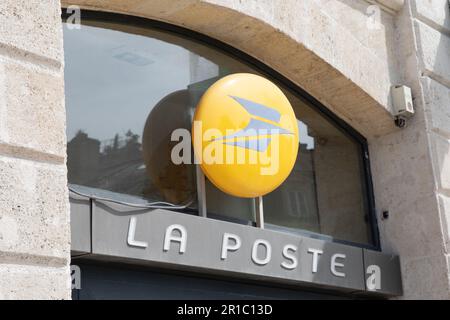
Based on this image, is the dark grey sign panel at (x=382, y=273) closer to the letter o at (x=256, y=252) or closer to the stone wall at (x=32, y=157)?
the letter o at (x=256, y=252)

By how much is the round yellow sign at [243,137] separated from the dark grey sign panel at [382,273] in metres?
1.43

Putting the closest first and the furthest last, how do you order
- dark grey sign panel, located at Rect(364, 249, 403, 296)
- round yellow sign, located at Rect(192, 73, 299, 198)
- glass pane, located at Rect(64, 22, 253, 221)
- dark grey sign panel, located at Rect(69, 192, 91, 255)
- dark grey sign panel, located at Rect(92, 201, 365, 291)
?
dark grey sign panel, located at Rect(69, 192, 91, 255) < dark grey sign panel, located at Rect(92, 201, 365, 291) < glass pane, located at Rect(64, 22, 253, 221) < round yellow sign, located at Rect(192, 73, 299, 198) < dark grey sign panel, located at Rect(364, 249, 403, 296)

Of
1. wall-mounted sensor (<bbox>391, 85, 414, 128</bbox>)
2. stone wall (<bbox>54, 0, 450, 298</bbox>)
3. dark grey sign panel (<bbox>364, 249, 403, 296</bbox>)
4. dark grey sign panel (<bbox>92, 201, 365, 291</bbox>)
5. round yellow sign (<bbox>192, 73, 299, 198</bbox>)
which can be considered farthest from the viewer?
wall-mounted sensor (<bbox>391, 85, 414, 128</bbox>)

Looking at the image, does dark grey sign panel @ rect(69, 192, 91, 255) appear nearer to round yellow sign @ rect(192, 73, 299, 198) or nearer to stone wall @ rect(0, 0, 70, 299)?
stone wall @ rect(0, 0, 70, 299)

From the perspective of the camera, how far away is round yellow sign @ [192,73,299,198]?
6.05m

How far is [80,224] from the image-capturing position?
205 inches

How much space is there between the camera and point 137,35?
6262 mm

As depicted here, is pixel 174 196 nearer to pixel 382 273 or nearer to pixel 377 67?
pixel 382 273

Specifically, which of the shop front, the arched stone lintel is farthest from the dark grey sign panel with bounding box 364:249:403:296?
the arched stone lintel

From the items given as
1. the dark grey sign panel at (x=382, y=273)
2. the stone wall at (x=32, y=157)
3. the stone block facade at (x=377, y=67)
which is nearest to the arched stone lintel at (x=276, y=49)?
the stone block facade at (x=377, y=67)

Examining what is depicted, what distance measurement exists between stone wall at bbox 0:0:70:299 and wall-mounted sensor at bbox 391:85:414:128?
4.00 metres

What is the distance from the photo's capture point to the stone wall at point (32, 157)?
4.04 metres
